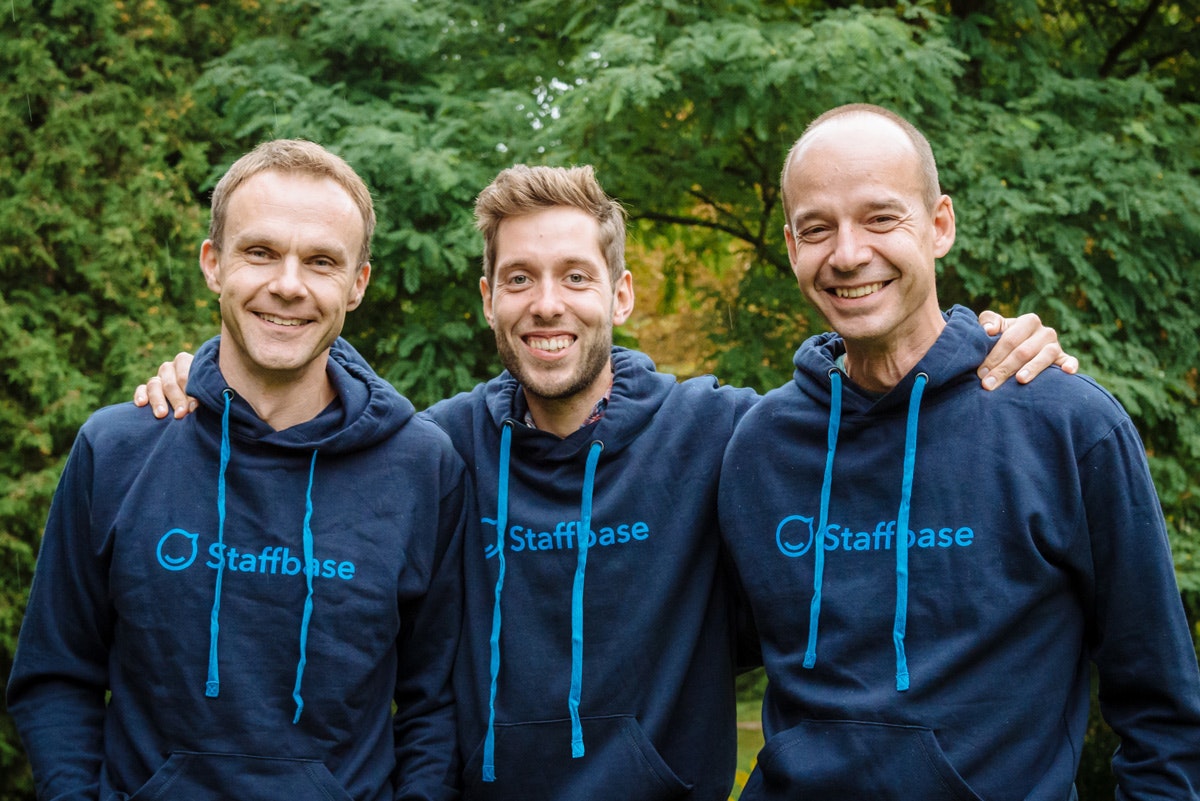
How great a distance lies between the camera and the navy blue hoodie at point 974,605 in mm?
2469

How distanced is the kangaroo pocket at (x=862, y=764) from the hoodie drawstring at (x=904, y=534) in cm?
13

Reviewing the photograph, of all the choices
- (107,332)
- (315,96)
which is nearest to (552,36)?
(315,96)

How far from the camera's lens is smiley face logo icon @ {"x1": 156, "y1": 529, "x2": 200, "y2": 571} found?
9.25ft

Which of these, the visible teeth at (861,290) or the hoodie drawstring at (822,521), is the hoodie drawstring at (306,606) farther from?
the visible teeth at (861,290)

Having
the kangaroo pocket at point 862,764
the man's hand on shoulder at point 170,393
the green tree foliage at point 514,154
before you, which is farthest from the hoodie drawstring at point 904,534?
the green tree foliage at point 514,154

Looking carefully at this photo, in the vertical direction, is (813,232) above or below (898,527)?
above

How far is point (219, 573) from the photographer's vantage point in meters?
2.80

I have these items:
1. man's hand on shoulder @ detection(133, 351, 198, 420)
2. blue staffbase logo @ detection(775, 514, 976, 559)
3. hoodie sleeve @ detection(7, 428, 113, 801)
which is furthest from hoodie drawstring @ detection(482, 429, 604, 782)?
hoodie sleeve @ detection(7, 428, 113, 801)

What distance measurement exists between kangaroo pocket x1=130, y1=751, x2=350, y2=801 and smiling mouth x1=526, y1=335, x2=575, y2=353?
125 cm

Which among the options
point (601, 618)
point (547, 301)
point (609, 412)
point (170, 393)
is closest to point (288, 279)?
point (170, 393)

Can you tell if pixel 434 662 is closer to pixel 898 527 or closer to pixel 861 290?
pixel 898 527

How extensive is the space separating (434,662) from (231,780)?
1.93 ft

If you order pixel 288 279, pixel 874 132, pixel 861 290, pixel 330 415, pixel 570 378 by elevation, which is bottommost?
pixel 330 415

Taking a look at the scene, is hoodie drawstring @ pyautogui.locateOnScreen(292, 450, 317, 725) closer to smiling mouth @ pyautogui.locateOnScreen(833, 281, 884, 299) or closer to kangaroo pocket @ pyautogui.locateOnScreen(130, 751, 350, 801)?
kangaroo pocket @ pyautogui.locateOnScreen(130, 751, 350, 801)
